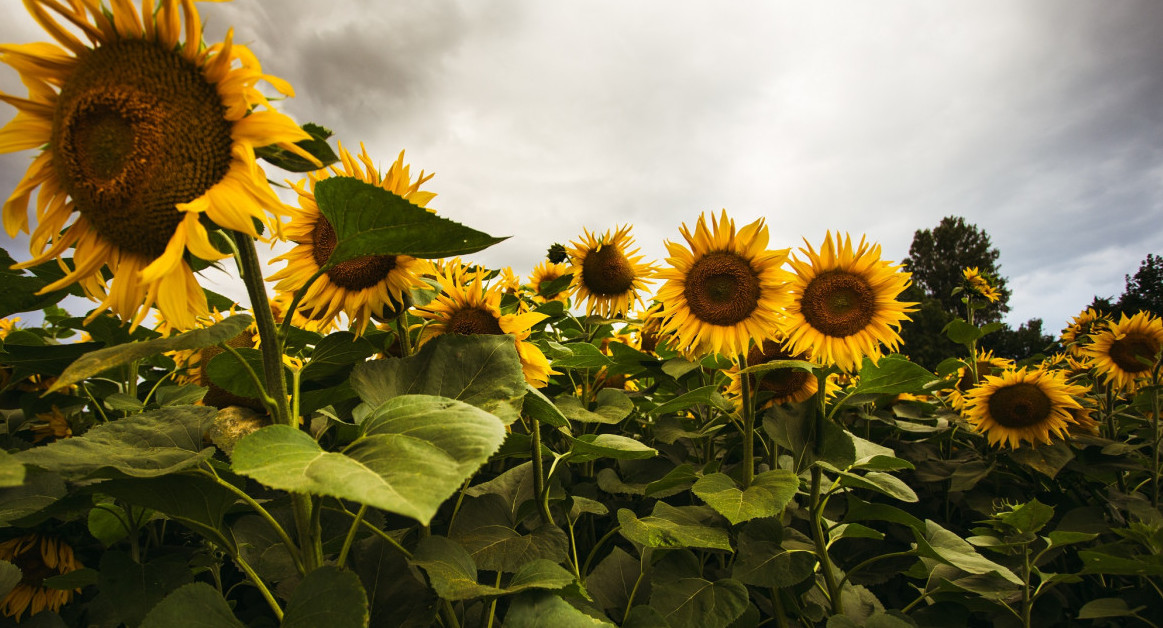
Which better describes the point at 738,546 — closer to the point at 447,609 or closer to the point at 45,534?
the point at 447,609

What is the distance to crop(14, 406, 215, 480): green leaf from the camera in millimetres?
763

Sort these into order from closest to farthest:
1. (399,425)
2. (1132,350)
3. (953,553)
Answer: (399,425) → (953,553) → (1132,350)

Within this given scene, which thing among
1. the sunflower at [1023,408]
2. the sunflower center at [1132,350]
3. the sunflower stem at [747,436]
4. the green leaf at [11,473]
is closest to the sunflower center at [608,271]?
the sunflower stem at [747,436]

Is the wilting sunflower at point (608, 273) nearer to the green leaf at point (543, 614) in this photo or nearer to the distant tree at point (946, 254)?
the green leaf at point (543, 614)

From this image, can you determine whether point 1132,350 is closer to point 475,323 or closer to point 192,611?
point 475,323

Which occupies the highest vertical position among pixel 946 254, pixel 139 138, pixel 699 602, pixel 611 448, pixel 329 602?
pixel 946 254

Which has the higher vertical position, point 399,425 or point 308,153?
point 308,153

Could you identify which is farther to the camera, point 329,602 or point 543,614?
point 543,614

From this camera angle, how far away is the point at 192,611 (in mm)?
876

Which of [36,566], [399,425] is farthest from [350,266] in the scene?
[36,566]

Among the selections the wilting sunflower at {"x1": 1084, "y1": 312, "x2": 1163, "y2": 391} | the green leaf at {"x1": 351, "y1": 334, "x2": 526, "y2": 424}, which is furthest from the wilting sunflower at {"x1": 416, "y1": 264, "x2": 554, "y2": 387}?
the wilting sunflower at {"x1": 1084, "y1": 312, "x2": 1163, "y2": 391}

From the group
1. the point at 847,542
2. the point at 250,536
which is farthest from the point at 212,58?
the point at 847,542

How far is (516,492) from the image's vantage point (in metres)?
1.62

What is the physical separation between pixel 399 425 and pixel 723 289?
1.60 m
